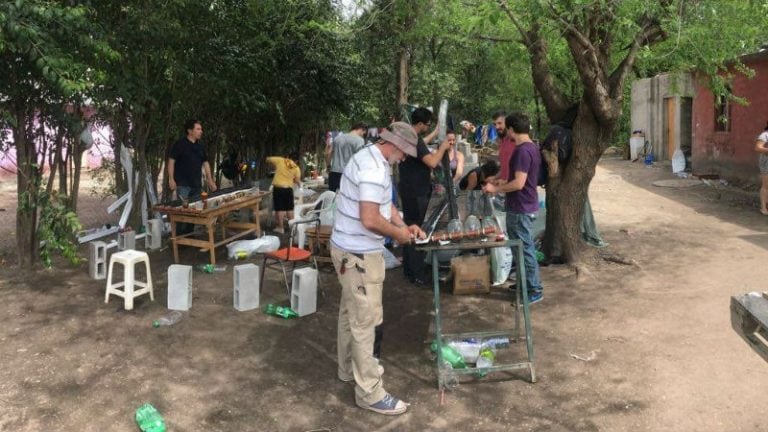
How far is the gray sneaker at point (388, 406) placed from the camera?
160 inches

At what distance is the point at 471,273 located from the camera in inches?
Answer: 244

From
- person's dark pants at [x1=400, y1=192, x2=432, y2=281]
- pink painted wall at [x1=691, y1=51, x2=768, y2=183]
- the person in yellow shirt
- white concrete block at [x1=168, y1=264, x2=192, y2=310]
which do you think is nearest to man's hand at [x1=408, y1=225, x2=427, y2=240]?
person's dark pants at [x1=400, y1=192, x2=432, y2=281]

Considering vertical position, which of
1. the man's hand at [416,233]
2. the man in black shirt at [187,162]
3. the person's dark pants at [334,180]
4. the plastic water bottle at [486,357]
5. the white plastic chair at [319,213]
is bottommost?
the plastic water bottle at [486,357]

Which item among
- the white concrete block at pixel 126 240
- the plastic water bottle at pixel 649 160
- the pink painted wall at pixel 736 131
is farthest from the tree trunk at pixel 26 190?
the plastic water bottle at pixel 649 160

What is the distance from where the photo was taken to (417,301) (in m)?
6.31

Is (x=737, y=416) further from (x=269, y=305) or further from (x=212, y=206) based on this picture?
(x=212, y=206)

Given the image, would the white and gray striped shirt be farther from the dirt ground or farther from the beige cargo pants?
the dirt ground

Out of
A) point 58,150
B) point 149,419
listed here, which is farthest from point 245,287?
point 58,150

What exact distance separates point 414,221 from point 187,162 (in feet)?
11.5

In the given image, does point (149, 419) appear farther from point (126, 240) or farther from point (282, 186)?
point (282, 186)

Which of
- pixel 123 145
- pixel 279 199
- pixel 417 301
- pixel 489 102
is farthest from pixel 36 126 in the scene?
pixel 489 102

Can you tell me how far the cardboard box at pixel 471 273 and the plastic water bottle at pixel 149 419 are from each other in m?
3.06

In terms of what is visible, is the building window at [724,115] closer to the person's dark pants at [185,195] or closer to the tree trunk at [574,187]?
the tree trunk at [574,187]

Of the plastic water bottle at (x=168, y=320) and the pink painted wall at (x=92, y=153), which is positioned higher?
the pink painted wall at (x=92, y=153)
